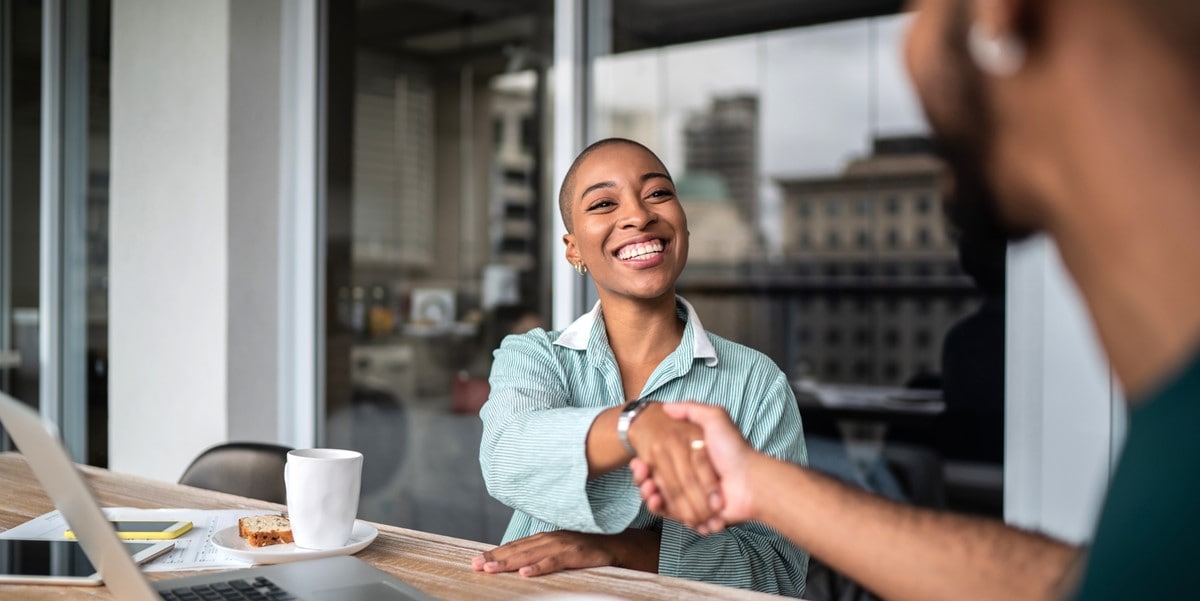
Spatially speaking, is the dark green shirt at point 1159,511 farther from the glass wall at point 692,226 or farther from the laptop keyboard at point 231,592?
the laptop keyboard at point 231,592

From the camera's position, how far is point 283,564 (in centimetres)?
117

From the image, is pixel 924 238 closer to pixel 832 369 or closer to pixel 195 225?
pixel 832 369

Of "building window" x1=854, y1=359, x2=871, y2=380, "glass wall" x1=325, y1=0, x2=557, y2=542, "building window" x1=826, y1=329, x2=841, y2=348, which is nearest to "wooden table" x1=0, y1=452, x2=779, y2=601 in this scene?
"glass wall" x1=325, y1=0, x2=557, y2=542

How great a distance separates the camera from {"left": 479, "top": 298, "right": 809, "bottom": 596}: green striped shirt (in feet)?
4.18

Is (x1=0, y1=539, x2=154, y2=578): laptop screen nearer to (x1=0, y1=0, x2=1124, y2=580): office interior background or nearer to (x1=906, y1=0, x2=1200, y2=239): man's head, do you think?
(x1=906, y1=0, x2=1200, y2=239): man's head

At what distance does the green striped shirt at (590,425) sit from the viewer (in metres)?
1.27

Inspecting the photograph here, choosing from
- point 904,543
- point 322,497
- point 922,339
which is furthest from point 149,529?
point 922,339

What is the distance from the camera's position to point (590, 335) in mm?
1597

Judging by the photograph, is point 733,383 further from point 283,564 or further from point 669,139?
point 669,139

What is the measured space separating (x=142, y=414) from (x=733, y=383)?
255 cm

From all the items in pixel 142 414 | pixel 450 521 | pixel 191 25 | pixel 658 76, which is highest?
pixel 658 76

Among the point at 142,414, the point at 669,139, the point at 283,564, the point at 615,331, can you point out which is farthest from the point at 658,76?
the point at 283,564

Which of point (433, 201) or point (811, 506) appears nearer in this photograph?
point (811, 506)

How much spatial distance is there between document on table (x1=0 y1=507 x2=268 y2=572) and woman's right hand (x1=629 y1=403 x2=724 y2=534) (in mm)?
524
